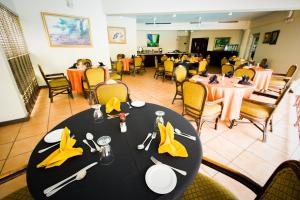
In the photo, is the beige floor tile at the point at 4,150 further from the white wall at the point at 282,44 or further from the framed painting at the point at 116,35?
the white wall at the point at 282,44

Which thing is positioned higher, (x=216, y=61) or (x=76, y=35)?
(x=76, y=35)

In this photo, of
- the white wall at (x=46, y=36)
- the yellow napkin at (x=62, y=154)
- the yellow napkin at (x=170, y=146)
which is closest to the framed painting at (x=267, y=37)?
the white wall at (x=46, y=36)

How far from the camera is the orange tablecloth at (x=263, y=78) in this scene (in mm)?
3629

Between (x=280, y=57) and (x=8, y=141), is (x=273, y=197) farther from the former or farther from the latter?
(x=280, y=57)

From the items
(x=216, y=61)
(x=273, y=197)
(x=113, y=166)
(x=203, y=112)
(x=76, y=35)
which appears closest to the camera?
(x=273, y=197)

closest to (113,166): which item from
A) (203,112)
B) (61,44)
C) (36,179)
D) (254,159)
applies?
(36,179)

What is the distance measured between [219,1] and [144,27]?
5.82 m

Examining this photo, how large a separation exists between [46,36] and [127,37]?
13.1 feet

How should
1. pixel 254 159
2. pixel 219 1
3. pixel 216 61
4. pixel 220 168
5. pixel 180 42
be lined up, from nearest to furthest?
1. pixel 220 168
2. pixel 254 159
3. pixel 219 1
4. pixel 216 61
5. pixel 180 42

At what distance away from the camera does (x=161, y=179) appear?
69 cm

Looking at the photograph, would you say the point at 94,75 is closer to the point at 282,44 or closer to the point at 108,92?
the point at 108,92

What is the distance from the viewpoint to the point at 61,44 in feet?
14.2

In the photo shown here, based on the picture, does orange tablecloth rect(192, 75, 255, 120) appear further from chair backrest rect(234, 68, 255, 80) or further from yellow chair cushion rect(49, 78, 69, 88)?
yellow chair cushion rect(49, 78, 69, 88)

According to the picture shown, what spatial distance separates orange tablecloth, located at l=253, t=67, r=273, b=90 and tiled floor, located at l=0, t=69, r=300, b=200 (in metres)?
0.87
